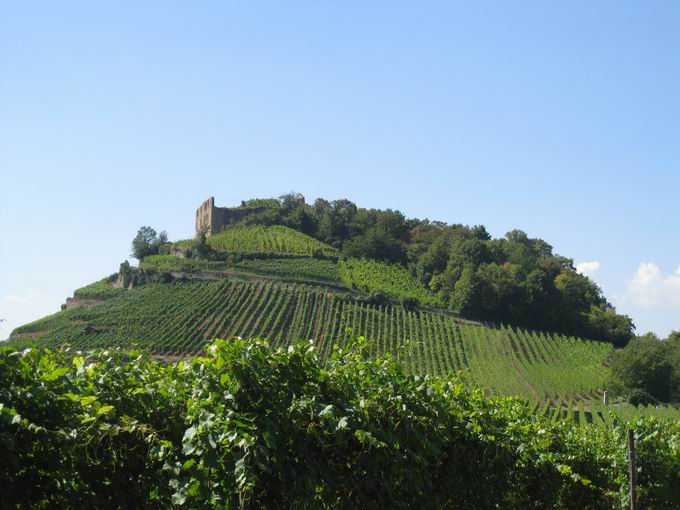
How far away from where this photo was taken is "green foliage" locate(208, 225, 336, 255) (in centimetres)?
8581

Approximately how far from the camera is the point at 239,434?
4.92 meters

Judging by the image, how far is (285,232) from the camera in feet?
323

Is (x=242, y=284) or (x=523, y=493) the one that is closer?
(x=523, y=493)

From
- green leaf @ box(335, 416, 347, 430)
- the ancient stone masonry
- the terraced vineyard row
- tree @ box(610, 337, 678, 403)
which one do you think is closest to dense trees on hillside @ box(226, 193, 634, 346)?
the ancient stone masonry

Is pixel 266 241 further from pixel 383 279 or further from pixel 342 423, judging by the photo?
pixel 342 423

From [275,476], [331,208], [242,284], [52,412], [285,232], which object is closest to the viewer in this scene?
[52,412]

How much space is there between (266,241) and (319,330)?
31045 millimetres

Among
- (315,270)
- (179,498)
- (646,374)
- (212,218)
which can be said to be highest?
(212,218)

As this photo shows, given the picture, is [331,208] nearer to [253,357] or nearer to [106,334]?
[106,334]

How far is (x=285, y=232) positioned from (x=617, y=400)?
180 ft

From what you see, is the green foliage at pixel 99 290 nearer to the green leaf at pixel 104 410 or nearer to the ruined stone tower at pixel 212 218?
the ruined stone tower at pixel 212 218

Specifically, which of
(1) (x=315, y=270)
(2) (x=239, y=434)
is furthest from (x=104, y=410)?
(1) (x=315, y=270)

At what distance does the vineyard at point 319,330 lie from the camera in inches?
2119

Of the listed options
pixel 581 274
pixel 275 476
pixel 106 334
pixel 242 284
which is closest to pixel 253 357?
pixel 275 476
